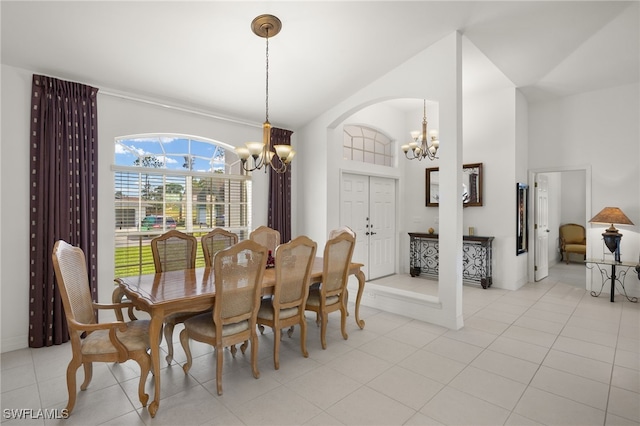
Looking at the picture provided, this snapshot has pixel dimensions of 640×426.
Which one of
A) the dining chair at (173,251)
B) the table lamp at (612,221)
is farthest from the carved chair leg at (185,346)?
the table lamp at (612,221)

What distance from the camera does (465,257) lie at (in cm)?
570

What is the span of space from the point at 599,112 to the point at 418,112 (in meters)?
2.87

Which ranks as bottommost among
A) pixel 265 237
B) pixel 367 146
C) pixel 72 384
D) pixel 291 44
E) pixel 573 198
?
pixel 72 384

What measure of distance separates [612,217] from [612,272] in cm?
80

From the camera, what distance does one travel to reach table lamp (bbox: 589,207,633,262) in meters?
4.65

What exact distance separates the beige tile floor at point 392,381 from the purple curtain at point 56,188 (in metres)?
0.38

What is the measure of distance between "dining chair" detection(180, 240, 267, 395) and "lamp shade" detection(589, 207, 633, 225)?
511 centimetres

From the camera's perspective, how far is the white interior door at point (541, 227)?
6.01 meters

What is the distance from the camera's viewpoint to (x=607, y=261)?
4824 mm

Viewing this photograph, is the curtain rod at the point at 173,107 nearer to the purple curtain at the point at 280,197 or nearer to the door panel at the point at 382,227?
the purple curtain at the point at 280,197

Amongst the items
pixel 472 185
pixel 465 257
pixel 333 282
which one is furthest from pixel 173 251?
pixel 472 185

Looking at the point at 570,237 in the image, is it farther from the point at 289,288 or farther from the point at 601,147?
the point at 289,288

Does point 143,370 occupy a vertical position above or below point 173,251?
below

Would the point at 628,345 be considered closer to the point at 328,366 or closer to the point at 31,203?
the point at 328,366
